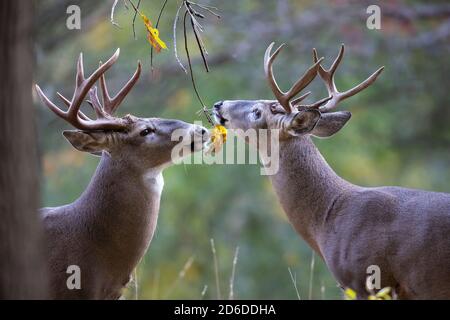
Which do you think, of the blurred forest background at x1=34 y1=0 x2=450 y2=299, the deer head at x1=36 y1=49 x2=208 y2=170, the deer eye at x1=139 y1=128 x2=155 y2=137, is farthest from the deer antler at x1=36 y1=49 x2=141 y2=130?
the blurred forest background at x1=34 y1=0 x2=450 y2=299

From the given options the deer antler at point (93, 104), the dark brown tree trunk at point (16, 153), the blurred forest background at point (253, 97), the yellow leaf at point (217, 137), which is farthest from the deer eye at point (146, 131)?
the blurred forest background at point (253, 97)

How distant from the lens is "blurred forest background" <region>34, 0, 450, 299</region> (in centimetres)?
1320

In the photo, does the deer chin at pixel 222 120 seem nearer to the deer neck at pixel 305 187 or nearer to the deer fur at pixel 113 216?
the deer neck at pixel 305 187

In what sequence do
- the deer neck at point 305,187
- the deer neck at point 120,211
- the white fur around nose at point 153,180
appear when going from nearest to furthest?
1. the deer neck at point 120,211
2. the white fur around nose at point 153,180
3. the deer neck at point 305,187

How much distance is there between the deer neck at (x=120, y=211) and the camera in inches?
226

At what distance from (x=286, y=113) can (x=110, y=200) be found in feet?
4.72

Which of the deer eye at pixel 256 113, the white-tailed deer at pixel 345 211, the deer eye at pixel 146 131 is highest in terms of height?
the deer eye at pixel 256 113

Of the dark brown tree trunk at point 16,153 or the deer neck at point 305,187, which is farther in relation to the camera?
the deer neck at point 305,187

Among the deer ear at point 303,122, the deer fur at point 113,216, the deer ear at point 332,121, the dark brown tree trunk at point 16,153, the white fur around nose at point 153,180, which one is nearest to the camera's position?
the dark brown tree trunk at point 16,153

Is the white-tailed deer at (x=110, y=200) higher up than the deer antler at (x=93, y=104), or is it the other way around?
the deer antler at (x=93, y=104)

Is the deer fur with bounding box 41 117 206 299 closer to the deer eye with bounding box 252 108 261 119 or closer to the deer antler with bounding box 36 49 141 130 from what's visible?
the deer antler with bounding box 36 49 141 130

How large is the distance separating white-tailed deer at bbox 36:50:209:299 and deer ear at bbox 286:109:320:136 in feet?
2.16
